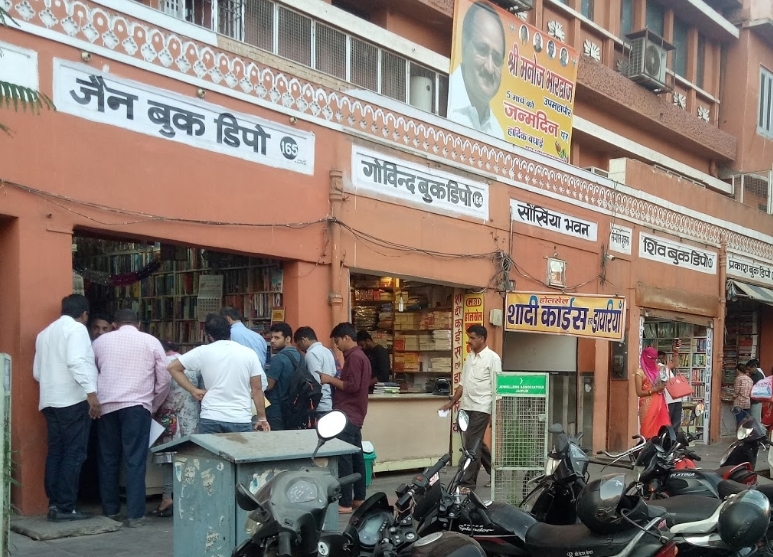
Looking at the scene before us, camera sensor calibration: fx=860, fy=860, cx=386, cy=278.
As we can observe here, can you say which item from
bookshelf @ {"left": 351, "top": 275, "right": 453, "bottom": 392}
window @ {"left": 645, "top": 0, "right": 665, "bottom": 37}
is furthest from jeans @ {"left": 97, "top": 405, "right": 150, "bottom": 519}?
window @ {"left": 645, "top": 0, "right": 665, "bottom": 37}

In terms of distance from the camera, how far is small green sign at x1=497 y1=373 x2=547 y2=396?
8.52 m

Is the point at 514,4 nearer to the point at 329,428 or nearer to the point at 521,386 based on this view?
the point at 521,386

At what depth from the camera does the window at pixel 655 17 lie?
19.6 m

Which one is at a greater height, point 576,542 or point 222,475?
point 222,475

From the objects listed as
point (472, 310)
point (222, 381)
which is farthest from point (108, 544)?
point (472, 310)

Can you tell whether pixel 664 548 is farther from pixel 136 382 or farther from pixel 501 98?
pixel 501 98

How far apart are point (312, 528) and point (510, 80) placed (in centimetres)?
1113

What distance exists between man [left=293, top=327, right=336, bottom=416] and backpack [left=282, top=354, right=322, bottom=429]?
0.48 ft

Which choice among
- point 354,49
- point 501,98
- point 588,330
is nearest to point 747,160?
point 501,98

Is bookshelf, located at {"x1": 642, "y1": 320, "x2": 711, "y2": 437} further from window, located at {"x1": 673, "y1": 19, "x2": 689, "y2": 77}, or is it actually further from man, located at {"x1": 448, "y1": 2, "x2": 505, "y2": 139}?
man, located at {"x1": 448, "y1": 2, "x2": 505, "y2": 139}

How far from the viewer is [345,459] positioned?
26.1 ft

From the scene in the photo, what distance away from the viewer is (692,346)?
59.8ft

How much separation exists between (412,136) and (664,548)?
7.31 m

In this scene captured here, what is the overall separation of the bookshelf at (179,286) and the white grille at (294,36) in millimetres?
2548
